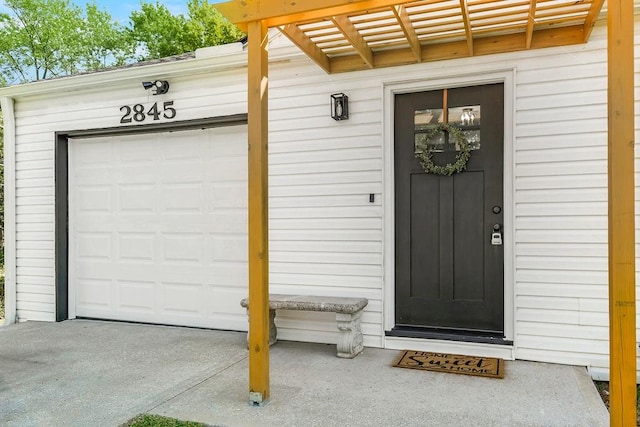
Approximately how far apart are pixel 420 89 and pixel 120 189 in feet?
11.1

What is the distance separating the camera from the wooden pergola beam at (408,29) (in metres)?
3.06

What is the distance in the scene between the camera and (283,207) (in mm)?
4340

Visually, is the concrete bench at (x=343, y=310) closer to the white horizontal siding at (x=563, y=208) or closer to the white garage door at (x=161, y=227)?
the white garage door at (x=161, y=227)

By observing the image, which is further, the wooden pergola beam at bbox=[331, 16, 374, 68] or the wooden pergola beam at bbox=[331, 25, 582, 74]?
the wooden pergola beam at bbox=[331, 25, 582, 74]

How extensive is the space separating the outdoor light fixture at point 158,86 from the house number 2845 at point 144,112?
11 centimetres

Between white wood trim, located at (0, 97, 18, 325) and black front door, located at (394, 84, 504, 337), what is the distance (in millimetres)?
4454

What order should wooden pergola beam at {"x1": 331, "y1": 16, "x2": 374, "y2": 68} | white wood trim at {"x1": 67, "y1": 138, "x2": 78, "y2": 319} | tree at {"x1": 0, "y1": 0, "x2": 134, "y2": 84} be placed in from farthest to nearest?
1. tree at {"x1": 0, "y1": 0, "x2": 134, "y2": 84}
2. white wood trim at {"x1": 67, "y1": 138, "x2": 78, "y2": 319}
3. wooden pergola beam at {"x1": 331, "y1": 16, "x2": 374, "y2": 68}

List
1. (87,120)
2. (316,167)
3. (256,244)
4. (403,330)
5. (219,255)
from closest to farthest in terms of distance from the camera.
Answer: (256,244) < (403,330) < (316,167) < (219,255) < (87,120)

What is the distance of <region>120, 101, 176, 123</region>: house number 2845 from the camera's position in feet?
A: 15.9

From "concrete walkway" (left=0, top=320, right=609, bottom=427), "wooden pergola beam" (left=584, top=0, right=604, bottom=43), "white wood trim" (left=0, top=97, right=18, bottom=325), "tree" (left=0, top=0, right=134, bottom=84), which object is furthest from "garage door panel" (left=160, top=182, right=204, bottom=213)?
"tree" (left=0, top=0, right=134, bottom=84)

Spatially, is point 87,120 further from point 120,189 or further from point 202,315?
point 202,315

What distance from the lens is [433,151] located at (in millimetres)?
3893

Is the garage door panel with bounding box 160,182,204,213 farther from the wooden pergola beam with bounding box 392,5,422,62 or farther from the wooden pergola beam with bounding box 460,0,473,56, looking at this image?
the wooden pergola beam with bounding box 460,0,473,56

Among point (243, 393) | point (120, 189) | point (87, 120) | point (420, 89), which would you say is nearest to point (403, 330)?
point (243, 393)
